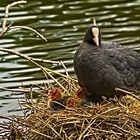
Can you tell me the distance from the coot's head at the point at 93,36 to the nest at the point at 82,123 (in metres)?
0.75

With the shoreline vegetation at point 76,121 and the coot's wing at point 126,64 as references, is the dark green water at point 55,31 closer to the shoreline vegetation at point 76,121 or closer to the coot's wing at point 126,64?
the shoreline vegetation at point 76,121

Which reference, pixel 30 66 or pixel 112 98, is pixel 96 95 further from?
pixel 30 66

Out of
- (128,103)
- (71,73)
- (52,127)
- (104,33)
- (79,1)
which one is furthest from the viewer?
(79,1)

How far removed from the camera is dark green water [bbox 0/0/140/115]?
12973mm

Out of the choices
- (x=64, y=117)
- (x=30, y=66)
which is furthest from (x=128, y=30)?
(x=64, y=117)

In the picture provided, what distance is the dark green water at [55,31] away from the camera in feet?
42.6

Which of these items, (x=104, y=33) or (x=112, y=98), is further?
(x=104, y=33)

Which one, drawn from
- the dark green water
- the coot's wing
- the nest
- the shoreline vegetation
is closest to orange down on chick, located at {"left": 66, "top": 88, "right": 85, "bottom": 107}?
the shoreline vegetation

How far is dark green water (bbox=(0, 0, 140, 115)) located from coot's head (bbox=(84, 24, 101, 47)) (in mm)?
2111

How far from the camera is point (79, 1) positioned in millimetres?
17938

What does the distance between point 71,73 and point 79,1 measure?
5.53m

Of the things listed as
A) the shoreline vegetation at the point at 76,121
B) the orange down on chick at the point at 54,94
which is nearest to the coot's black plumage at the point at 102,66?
the shoreline vegetation at the point at 76,121

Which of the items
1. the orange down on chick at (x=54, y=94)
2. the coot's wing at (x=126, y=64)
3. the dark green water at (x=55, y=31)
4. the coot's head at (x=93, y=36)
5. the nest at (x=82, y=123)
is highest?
the coot's head at (x=93, y=36)

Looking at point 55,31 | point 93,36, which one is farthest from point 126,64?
point 55,31
